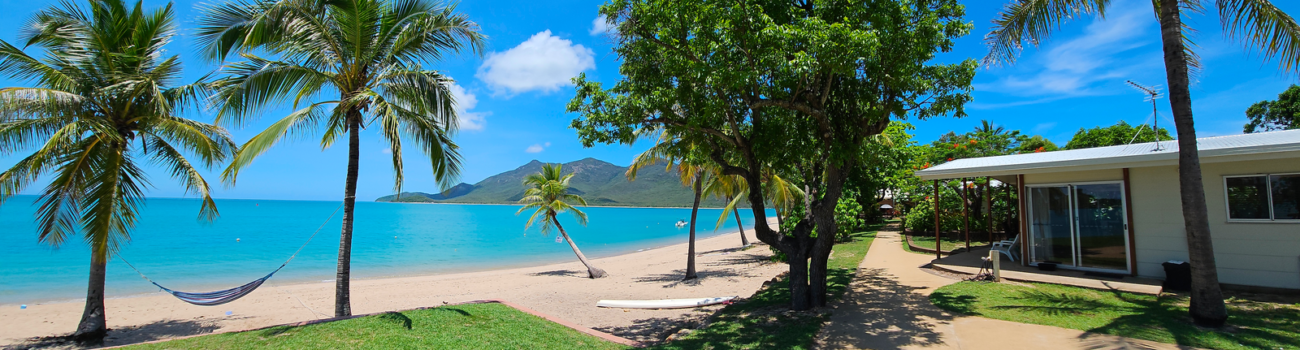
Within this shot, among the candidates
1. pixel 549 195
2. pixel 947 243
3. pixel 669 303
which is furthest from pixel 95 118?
pixel 947 243

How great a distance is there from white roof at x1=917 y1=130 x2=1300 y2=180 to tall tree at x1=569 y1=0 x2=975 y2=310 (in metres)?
3.70

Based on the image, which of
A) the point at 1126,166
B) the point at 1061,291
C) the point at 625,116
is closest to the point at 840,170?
the point at 625,116

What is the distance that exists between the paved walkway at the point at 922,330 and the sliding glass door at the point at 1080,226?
3.25 metres

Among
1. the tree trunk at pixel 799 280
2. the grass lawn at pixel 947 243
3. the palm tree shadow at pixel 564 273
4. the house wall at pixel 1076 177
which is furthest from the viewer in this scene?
the palm tree shadow at pixel 564 273

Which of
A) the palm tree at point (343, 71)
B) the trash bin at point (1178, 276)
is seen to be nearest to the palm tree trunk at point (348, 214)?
the palm tree at point (343, 71)

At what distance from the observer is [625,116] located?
711 cm

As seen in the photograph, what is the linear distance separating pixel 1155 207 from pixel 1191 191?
3778 mm

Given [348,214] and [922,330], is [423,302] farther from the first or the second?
[922,330]

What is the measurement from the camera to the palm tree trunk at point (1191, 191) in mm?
5762

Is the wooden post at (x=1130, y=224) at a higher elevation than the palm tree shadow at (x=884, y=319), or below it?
higher

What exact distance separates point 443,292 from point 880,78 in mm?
13390

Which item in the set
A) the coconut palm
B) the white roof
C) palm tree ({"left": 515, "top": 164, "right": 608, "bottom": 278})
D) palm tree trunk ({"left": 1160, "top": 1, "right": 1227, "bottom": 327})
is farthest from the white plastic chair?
palm tree ({"left": 515, "top": 164, "right": 608, "bottom": 278})

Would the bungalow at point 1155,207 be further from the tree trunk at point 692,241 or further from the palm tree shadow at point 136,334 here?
the palm tree shadow at point 136,334

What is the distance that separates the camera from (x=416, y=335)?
629cm
